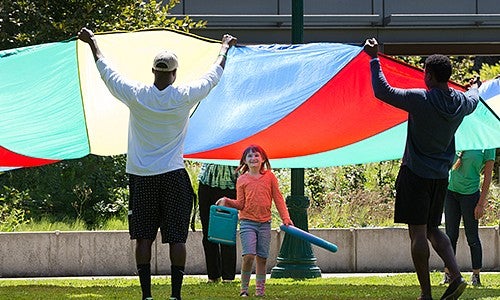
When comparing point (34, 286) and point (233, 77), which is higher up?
point (233, 77)

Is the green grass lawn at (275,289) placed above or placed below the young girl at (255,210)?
below

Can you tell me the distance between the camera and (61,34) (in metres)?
16.1

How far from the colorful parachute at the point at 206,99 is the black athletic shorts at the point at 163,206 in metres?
2.22

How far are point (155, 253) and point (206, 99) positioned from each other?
4.51 meters

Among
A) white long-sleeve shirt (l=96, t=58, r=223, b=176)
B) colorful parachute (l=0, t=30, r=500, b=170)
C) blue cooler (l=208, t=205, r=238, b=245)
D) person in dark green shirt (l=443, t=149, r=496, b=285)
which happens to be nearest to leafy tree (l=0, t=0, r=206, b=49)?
colorful parachute (l=0, t=30, r=500, b=170)

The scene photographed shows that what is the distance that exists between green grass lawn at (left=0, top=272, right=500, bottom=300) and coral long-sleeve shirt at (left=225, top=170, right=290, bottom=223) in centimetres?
68

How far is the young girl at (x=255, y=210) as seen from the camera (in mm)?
9812

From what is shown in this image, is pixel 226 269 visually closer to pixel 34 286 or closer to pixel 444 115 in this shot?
pixel 34 286

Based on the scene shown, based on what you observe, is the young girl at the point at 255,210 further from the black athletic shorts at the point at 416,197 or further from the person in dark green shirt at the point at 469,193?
the person in dark green shirt at the point at 469,193

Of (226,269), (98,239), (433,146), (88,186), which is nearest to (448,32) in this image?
(88,186)

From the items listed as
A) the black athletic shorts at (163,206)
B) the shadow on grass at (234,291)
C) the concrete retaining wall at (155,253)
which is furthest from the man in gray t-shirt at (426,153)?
the concrete retaining wall at (155,253)

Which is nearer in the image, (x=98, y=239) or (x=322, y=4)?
(x=98, y=239)

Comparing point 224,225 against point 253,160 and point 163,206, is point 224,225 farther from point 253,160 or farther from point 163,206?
point 163,206

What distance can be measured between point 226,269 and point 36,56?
2857 mm
